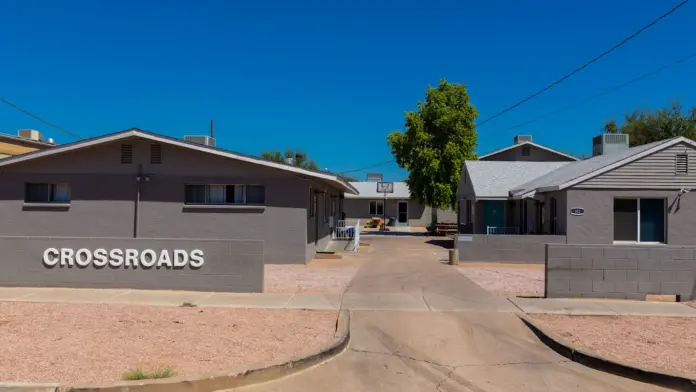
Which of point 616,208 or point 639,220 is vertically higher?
point 616,208

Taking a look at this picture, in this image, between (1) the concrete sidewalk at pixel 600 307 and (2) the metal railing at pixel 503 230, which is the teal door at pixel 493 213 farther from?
(1) the concrete sidewalk at pixel 600 307

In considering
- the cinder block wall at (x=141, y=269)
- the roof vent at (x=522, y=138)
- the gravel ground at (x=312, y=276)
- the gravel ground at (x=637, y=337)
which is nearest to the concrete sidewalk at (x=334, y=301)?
the cinder block wall at (x=141, y=269)

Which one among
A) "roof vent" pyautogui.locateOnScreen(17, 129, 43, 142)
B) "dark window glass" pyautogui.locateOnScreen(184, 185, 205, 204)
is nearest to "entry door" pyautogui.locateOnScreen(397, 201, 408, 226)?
"roof vent" pyautogui.locateOnScreen(17, 129, 43, 142)

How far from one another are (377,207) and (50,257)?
36.9m

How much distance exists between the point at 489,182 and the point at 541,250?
8.62 m

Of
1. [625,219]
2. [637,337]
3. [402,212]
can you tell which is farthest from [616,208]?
[402,212]

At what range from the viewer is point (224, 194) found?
17812 millimetres

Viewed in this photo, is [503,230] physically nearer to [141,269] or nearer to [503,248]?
[503,248]

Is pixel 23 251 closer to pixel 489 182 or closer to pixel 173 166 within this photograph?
pixel 173 166

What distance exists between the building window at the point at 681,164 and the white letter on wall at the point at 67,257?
1867cm

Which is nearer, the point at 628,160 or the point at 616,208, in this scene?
the point at 628,160

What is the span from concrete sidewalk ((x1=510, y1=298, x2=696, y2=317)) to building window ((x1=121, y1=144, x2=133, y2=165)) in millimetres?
12960

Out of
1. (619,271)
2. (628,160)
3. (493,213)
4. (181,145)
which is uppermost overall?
(181,145)

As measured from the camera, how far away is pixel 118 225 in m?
17.8
